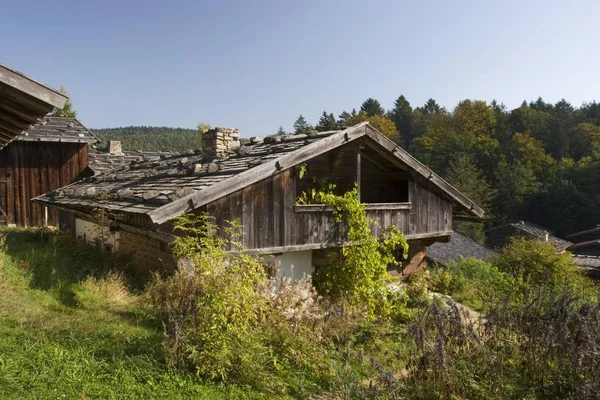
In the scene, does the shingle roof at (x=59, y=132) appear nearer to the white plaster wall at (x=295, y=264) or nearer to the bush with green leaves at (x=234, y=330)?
the white plaster wall at (x=295, y=264)

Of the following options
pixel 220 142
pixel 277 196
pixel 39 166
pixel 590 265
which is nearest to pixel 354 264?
pixel 277 196

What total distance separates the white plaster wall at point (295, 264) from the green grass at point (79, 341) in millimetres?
3532

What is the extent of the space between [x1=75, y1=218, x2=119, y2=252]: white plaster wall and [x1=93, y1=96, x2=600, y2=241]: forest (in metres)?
35.3

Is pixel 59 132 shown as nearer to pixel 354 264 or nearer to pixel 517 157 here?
pixel 354 264

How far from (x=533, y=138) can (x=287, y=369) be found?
64.2 metres

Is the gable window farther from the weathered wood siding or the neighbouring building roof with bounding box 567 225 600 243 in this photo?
the neighbouring building roof with bounding box 567 225 600 243

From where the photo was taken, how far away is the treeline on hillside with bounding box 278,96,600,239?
51.1 meters

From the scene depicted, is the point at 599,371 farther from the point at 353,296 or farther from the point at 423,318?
the point at 353,296

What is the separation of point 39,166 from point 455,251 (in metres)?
26.4

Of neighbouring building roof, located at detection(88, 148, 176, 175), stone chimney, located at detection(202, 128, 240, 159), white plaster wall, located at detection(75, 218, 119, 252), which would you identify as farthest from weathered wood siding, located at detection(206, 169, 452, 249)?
neighbouring building roof, located at detection(88, 148, 176, 175)

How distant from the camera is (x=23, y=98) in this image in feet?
15.6

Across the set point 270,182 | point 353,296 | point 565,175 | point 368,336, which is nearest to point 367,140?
point 270,182

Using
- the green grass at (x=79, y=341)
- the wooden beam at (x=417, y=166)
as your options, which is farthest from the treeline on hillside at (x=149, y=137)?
the green grass at (x=79, y=341)

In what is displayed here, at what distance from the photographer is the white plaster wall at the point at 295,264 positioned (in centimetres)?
1056
